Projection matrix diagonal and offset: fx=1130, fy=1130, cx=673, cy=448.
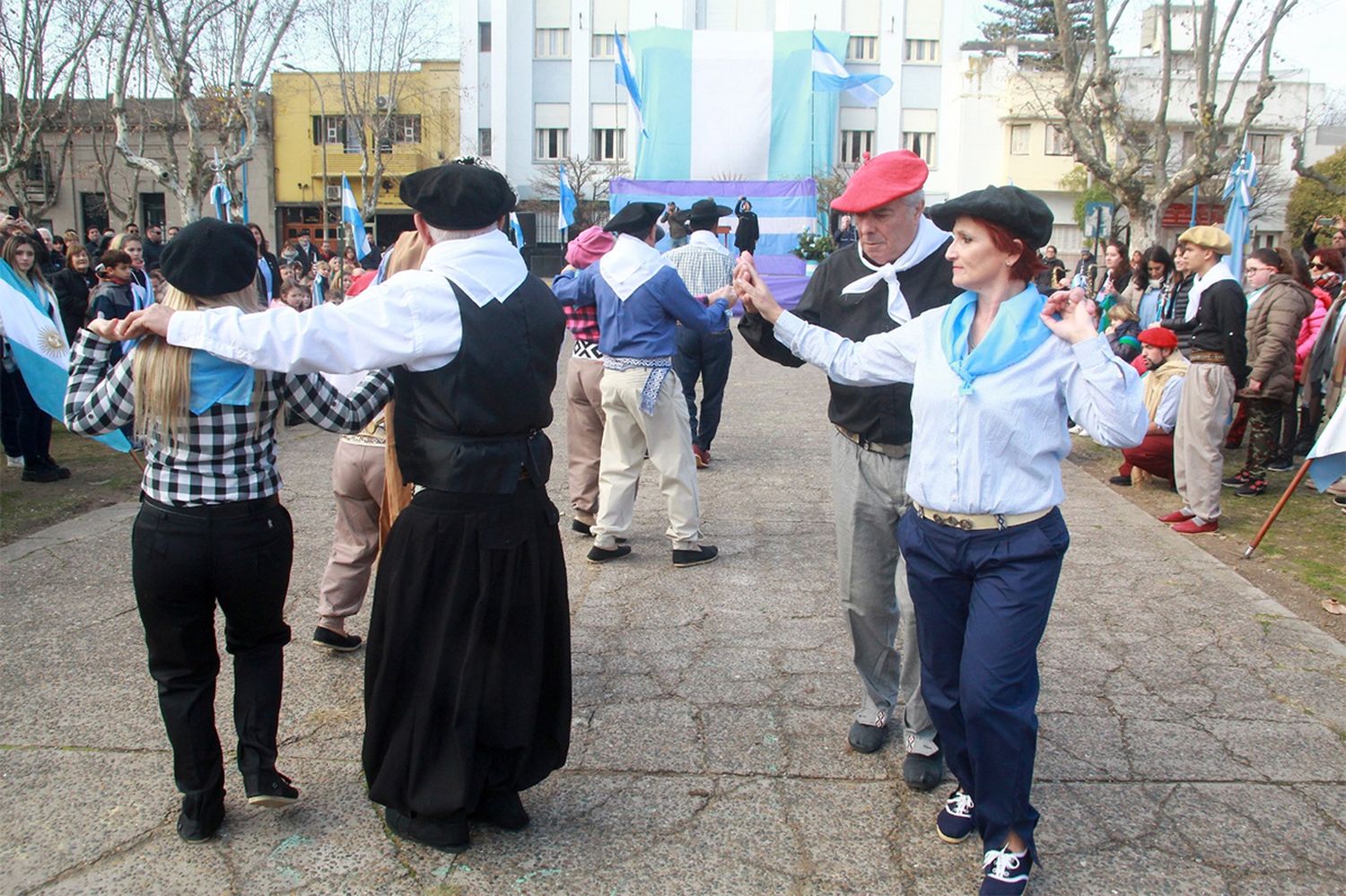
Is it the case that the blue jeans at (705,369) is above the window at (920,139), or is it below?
below

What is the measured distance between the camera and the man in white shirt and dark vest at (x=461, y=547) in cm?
313

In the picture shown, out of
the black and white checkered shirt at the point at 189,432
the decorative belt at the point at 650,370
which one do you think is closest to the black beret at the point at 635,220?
the decorative belt at the point at 650,370

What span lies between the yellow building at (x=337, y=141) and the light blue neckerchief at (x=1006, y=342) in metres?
43.0

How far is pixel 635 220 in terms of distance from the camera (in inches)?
249

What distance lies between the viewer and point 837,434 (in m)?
3.96

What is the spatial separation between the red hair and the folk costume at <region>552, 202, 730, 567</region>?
304 cm

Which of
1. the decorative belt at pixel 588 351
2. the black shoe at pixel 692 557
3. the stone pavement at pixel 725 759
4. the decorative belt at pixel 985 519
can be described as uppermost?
the decorative belt at pixel 588 351

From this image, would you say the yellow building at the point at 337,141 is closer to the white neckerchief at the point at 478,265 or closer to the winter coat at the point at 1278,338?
the winter coat at the point at 1278,338

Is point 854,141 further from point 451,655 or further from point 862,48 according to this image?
point 451,655

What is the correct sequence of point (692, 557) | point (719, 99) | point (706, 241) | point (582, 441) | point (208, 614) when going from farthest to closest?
point (719, 99), point (706, 241), point (582, 441), point (692, 557), point (208, 614)

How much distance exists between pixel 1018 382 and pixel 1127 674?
7.42 feet

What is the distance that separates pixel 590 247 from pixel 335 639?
3.57m

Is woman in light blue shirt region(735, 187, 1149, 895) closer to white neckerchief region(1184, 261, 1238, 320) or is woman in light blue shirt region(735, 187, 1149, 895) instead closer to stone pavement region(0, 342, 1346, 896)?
stone pavement region(0, 342, 1346, 896)

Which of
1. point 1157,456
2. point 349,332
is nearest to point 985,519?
point 349,332
